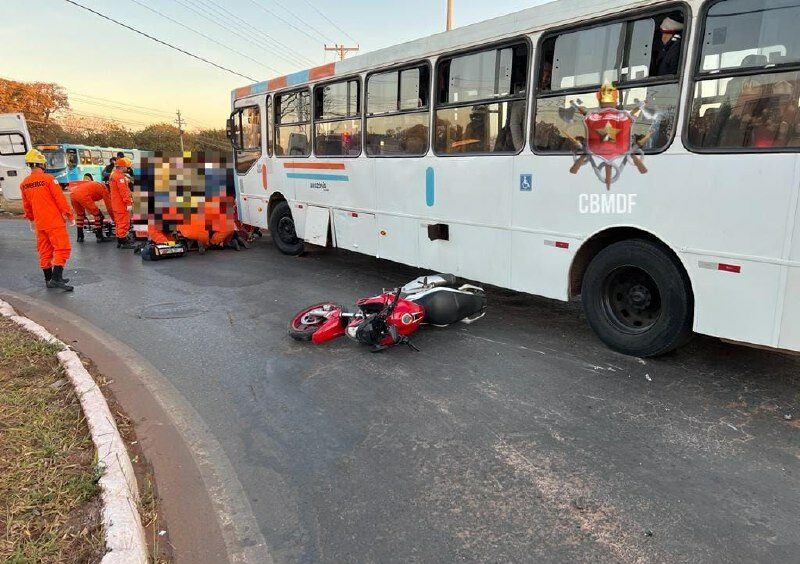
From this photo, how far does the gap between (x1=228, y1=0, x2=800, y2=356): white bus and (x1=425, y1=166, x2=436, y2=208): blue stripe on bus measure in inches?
0.9

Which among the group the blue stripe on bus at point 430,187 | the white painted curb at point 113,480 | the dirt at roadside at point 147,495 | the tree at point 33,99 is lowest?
the dirt at roadside at point 147,495

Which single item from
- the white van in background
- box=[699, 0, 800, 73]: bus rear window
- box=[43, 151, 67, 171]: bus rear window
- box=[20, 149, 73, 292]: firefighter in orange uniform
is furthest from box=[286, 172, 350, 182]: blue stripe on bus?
box=[43, 151, 67, 171]: bus rear window

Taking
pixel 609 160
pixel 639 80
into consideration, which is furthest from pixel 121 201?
pixel 639 80

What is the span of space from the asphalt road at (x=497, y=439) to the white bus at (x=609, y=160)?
0.65m

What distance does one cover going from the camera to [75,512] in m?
2.73

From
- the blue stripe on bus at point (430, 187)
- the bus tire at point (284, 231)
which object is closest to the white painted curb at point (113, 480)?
the blue stripe on bus at point (430, 187)

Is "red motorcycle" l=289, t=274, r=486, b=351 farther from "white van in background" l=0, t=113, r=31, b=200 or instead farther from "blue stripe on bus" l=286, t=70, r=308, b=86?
"white van in background" l=0, t=113, r=31, b=200

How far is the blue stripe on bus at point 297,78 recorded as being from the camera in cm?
867

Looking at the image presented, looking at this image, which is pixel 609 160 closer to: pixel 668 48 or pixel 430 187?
pixel 668 48

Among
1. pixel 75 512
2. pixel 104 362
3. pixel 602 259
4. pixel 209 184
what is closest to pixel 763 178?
pixel 602 259

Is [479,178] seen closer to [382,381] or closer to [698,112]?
[698,112]

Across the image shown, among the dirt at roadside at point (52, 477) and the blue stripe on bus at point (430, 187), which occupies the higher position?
the blue stripe on bus at point (430, 187)

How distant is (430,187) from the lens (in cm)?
660

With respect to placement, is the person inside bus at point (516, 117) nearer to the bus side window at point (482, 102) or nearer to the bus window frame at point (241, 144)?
the bus side window at point (482, 102)
